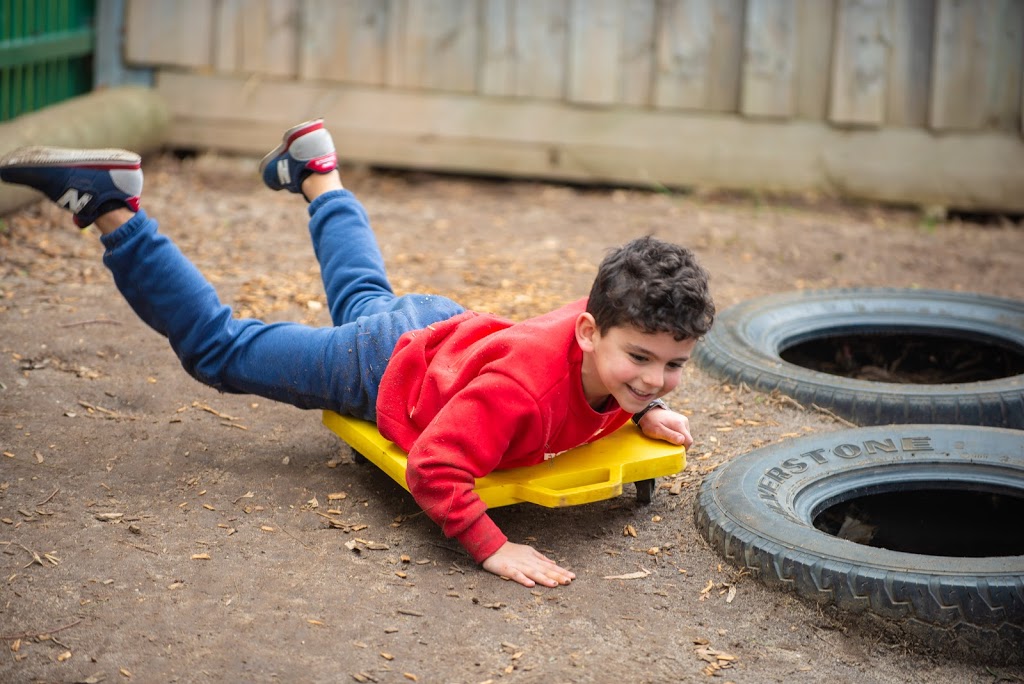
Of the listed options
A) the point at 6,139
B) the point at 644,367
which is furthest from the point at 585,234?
the point at 644,367

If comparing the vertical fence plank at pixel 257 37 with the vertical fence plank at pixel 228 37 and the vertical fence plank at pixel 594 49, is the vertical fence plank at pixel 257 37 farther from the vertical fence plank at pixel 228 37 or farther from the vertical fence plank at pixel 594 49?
the vertical fence plank at pixel 594 49

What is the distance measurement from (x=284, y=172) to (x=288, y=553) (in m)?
1.58

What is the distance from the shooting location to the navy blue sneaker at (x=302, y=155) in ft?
12.6

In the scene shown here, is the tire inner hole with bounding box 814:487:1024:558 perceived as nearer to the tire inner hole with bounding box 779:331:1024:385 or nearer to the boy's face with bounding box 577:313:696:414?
the boy's face with bounding box 577:313:696:414

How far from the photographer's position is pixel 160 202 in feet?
20.0

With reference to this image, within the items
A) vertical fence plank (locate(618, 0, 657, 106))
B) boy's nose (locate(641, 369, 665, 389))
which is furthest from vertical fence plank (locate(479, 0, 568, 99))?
boy's nose (locate(641, 369, 665, 389))

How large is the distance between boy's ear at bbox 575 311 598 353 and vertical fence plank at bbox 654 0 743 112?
4202mm

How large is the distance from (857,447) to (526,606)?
1.17 m

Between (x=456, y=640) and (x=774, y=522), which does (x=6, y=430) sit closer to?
(x=456, y=640)

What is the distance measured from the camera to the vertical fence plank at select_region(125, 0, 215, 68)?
6816 millimetres

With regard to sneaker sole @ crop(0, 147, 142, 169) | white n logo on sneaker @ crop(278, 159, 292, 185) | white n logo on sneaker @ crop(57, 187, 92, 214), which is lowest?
white n logo on sneaker @ crop(57, 187, 92, 214)

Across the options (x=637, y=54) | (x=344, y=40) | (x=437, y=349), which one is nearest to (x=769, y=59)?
(x=637, y=54)

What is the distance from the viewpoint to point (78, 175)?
3201 millimetres

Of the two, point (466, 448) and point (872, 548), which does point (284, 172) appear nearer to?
point (466, 448)
